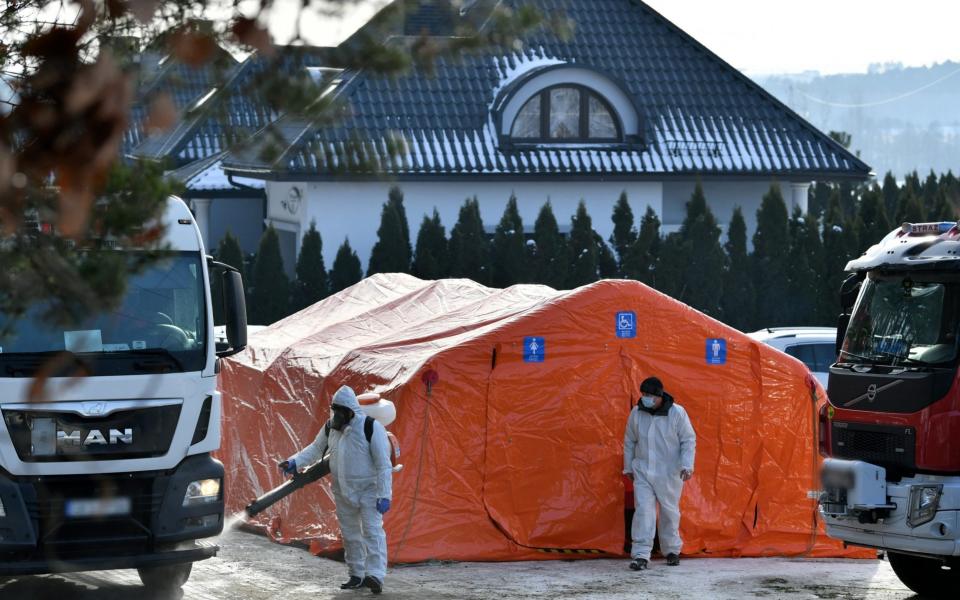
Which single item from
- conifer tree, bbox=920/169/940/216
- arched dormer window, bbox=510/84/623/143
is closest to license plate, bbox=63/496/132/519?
arched dormer window, bbox=510/84/623/143

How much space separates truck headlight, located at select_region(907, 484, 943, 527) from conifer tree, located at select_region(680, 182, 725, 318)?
16.3 m

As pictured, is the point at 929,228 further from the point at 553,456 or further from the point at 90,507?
the point at 90,507

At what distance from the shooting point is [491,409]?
12.8m

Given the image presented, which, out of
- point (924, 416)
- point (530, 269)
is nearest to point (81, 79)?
point (924, 416)

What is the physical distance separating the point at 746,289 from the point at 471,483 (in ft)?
49.8

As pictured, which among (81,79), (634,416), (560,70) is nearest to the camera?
(81,79)

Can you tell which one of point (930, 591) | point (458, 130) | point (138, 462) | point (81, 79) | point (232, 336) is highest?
point (458, 130)

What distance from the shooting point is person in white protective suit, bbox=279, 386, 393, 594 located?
11.2m

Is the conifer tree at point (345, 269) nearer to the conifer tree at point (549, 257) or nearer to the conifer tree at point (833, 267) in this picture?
the conifer tree at point (549, 257)

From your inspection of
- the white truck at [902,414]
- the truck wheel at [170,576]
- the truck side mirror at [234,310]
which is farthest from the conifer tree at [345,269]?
the white truck at [902,414]

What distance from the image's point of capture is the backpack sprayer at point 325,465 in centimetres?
1185

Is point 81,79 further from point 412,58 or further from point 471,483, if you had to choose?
point 471,483

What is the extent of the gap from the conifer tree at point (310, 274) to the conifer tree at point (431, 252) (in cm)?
163

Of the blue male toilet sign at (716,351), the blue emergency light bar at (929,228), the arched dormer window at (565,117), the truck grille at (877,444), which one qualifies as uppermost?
the arched dormer window at (565,117)
